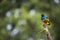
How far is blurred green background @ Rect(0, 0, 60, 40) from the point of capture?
14.6 ft

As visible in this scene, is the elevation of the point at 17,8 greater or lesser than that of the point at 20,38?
greater

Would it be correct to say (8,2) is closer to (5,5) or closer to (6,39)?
(5,5)

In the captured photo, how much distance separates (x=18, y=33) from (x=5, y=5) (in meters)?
0.62

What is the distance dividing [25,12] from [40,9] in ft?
1.34

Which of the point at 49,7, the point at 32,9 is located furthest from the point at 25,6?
the point at 49,7

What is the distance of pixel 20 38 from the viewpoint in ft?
15.4

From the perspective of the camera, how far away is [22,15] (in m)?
4.43

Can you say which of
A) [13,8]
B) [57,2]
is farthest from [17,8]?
[57,2]

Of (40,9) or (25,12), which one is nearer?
(25,12)

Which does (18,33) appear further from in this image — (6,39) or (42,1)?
(42,1)

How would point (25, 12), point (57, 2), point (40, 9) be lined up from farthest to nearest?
point (57, 2) < point (40, 9) < point (25, 12)

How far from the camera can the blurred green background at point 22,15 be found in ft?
14.6

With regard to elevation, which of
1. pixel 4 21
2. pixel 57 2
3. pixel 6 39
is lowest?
pixel 6 39

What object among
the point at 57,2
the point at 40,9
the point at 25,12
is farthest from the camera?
the point at 57,2
